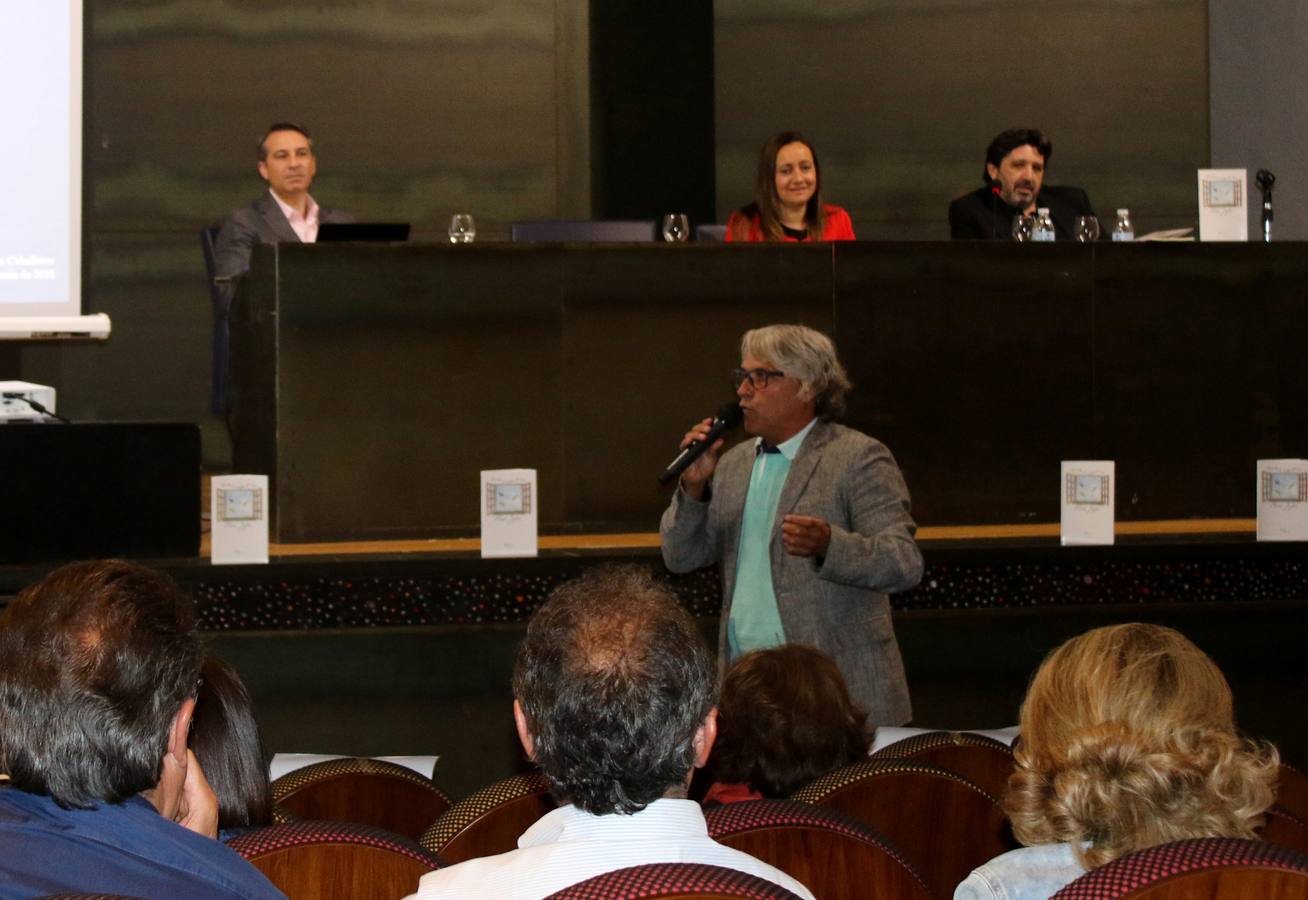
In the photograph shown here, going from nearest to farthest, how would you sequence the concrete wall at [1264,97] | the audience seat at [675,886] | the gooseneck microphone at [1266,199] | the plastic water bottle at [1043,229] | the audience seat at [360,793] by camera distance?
1. the audience seat at [675,886]
2. the audience seat at [360,793]
3. the plastic water bottle at [1043,229]
4. the gooseneck microphone at [1266,199]
5. the concrete wall at [1264,97]

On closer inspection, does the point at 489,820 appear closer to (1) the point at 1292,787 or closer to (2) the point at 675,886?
(2) the point at 675,886

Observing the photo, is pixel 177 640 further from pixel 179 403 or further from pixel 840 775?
pixel 179 403

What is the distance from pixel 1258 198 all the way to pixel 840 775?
6.24 meters

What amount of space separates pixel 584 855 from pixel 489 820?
0.42 metres

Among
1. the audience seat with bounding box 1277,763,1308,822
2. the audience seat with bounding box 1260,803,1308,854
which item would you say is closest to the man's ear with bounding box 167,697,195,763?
the audience seat with bounding box 1260,803,1308,854

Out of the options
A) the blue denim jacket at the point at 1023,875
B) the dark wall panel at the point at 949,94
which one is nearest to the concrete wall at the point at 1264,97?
the dark wall panel at the point at 949,94

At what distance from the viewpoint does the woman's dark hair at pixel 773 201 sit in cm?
529

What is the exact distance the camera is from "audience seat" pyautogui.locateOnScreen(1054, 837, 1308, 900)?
3.82ft

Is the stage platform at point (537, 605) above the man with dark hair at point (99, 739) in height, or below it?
below

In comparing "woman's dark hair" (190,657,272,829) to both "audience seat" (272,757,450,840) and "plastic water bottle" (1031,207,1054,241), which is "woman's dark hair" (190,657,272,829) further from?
"plastic water bottle" (1031,207,1054,241)

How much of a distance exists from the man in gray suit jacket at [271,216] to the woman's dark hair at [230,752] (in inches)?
173

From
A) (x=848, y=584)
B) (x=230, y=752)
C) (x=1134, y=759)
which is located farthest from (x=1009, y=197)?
(x=230, y=752)

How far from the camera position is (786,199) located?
532 cm

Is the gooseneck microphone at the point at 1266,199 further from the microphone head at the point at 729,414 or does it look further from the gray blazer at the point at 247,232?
the gray blazer at the point at 247,232
